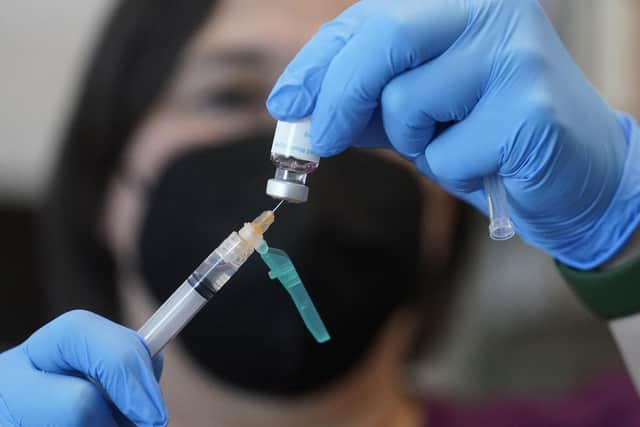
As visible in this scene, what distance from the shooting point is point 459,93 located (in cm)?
67

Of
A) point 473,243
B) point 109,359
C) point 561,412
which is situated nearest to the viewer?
point 109,359

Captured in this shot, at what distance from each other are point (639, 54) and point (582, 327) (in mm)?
801

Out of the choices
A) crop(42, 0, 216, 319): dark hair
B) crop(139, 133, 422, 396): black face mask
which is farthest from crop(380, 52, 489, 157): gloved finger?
crop(42, 0, 216, 319): dark hair

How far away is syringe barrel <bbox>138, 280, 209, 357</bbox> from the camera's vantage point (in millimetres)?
680

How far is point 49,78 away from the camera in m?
1.52

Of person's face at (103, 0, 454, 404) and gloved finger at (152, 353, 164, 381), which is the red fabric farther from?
gloved finger at (152, 353, 164, 381)

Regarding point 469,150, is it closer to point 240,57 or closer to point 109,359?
point 109,359

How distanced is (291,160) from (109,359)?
27 centimetres

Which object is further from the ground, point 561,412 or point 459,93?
point 459,93

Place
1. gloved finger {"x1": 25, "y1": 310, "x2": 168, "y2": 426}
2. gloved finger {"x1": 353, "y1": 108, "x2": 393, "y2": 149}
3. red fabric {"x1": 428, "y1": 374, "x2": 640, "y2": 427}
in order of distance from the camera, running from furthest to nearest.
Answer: red fabric {"x1": 428, "y1": 374, "x2": 640, "y2": 427}
gloved finger {"x1": 353, "y1": 108, "x2": 393, "y2": 149}
gloved finger {"x1": 25, "y1": 310, "x2": 168, "y2": 426}

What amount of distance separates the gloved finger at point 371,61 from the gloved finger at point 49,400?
13.7 inches

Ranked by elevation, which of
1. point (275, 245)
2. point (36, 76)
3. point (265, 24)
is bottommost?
point (275, 245)

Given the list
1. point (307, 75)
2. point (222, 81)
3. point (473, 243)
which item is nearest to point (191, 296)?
point (307, 75)

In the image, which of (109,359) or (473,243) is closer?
(109,359)
